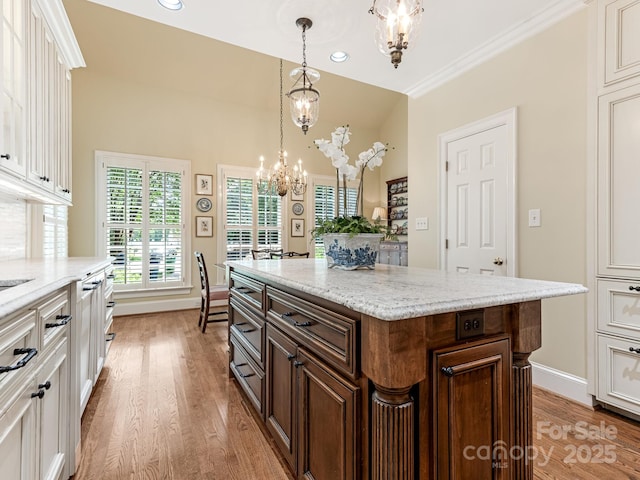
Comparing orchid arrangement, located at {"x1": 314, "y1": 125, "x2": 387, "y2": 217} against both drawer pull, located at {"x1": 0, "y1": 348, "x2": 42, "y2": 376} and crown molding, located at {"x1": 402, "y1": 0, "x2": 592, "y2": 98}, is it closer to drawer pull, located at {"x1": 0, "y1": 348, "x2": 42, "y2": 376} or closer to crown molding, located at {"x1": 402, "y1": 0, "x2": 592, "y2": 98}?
drawer pull, located at {"x1": 0, "y1": 348, "x2": 42, "y2": 376}

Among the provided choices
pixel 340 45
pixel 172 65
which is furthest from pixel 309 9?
pixel 172 65

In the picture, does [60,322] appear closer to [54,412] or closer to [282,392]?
[54,412]

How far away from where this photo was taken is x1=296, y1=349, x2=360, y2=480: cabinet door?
3.40 ft

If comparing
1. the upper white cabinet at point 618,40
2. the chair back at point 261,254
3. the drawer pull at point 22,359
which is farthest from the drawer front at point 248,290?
the chair back at point 261,254

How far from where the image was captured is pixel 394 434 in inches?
36.5

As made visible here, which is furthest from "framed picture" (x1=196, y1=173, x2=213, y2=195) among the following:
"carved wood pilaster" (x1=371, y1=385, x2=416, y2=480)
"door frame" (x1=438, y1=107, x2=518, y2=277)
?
"carved wood pilaster" (x1=371, y1=385, x2=416, y2=480)

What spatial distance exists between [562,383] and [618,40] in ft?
7.52

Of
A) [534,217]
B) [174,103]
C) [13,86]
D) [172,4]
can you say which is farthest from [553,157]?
[174,103]

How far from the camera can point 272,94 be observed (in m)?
5.49

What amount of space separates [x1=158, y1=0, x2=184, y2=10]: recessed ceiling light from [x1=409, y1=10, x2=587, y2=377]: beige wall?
2.51 m

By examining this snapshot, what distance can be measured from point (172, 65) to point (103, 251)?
9.33ft

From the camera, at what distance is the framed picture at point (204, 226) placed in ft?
17.0

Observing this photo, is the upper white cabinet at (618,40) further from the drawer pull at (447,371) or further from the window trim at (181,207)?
the window trim at (181,207)

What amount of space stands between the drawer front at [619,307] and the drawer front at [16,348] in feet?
9.50
